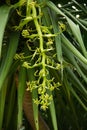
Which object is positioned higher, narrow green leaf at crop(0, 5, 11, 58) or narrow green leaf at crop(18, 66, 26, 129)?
narrow green leaf at crop(0, 5, 11, 58)

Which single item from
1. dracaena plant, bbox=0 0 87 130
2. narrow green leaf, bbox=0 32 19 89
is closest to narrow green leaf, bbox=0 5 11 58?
dracaena plant, bbox=0 0 87 130

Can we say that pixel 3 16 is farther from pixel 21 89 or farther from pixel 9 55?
pixel 21 89

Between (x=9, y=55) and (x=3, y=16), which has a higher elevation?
(x=3, y=16)

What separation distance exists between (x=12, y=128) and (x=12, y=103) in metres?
0.17

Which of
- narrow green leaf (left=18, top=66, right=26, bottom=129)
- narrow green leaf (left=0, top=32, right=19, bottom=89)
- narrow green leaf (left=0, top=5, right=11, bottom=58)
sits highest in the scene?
narrow green leaf (left=0, top=5, right=11, bottom=58)

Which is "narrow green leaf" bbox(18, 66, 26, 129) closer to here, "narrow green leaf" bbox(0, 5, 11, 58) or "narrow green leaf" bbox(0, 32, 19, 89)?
"narrow green leaf" bbox(0, 32, 19, 89)

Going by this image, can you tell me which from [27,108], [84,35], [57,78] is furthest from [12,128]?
[84,35]

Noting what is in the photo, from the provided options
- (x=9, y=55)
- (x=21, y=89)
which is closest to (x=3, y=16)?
(x=9, y=55)

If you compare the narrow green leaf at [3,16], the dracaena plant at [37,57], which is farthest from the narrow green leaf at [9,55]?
the narrow green leaf at [3,16]

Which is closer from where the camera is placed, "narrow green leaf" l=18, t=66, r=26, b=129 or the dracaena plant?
the dracaena plant

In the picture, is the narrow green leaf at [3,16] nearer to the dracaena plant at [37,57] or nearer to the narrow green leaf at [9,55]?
the dracaena plant at [37,57]

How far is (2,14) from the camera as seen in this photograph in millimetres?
987

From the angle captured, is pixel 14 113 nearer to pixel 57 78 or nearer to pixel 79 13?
pixel 57 78

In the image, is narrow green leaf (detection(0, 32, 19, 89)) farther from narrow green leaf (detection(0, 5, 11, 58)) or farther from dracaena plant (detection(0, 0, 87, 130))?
narrow green leaf (detection(0, 5, 11, 58))
